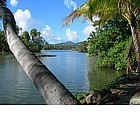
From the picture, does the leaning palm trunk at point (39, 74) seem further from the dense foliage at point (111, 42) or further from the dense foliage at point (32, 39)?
the dense foliage at point (32, 39)

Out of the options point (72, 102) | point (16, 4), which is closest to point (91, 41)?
point (16, 4)

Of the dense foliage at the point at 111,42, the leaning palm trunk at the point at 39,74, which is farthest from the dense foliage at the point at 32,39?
the leaning palm trunk at the point at 39,74

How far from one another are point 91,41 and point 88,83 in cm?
273

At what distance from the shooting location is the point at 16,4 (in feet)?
9.74

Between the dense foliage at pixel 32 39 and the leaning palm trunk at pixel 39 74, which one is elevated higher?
the dense foliage at pixel 32 39

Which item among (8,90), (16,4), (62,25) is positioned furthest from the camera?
(8,90)

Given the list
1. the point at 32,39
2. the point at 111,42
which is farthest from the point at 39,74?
the point at 32,39

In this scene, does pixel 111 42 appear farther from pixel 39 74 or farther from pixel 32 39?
pixel 39 74

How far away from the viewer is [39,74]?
1047mm

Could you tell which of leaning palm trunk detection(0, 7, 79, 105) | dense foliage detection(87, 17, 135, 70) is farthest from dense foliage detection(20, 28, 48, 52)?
leaning palm trunk detection(0, 7, 79, 105)

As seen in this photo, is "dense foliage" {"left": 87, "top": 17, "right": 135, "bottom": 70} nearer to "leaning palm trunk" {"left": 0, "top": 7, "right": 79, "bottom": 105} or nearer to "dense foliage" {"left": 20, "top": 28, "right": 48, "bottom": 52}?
"dense foliage" {"left": 20, "top": 28, "right": 48, "bottom": 52}

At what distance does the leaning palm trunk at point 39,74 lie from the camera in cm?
101

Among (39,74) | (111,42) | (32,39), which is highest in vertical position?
(32,39)
